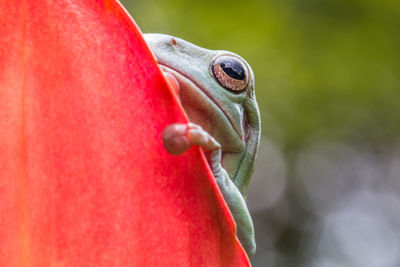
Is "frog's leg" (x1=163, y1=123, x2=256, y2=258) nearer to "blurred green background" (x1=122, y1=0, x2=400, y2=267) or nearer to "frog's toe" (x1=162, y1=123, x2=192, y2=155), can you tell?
"frog's toe" (x1=162, y1=123, x2=192, y2=155)

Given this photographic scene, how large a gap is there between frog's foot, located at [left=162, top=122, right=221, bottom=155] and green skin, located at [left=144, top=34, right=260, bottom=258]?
0.13 m

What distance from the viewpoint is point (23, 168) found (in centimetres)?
37

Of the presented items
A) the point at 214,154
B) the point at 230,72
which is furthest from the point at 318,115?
the point at 214,154

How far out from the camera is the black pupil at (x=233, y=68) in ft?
2.14

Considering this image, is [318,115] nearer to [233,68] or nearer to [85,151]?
[233,68]

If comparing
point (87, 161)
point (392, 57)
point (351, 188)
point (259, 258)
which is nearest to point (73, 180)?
point (87, 161)

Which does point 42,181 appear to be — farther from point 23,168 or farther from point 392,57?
point 392,57

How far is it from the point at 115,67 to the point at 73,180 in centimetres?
7

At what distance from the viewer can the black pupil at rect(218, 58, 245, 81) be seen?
25.7 inches

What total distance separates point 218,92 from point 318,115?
2105 millimetres

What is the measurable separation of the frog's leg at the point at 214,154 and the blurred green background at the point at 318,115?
1.56m

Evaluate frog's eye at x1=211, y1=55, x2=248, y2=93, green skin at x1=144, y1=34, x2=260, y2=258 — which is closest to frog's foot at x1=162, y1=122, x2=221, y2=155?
green skin at x1=144, y1=34, x2=260, y2=258

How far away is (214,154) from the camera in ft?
1.42

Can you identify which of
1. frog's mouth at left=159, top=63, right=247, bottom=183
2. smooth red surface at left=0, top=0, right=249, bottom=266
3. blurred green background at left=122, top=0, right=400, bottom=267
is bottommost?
blurred green background at left=122, top=0, right=400, bottom=267
